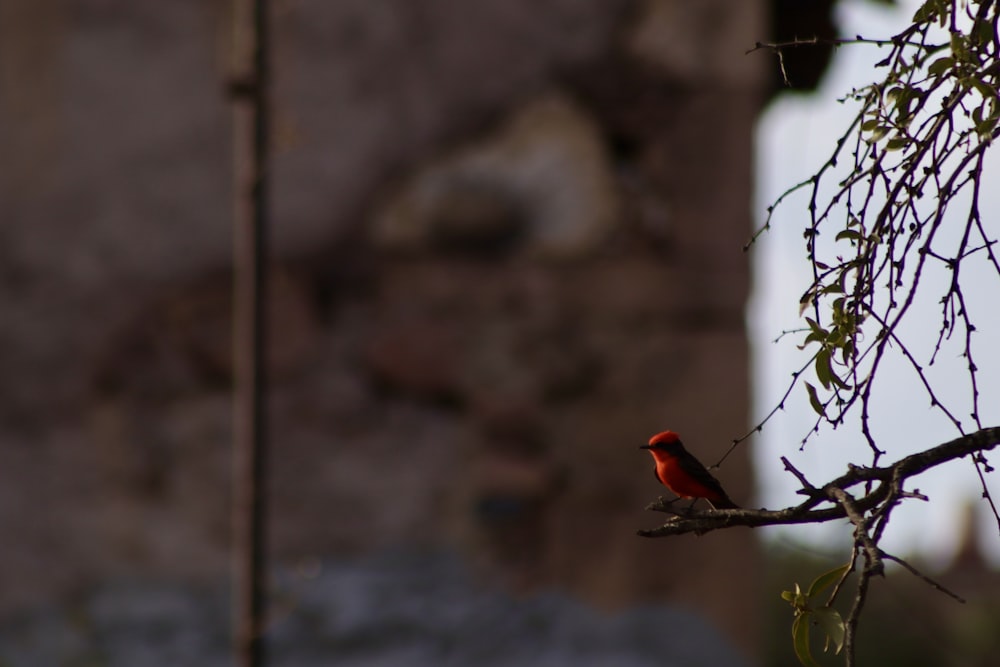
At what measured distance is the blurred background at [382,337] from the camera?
560cm

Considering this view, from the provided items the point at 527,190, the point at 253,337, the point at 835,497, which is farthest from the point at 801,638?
the point at 527,190

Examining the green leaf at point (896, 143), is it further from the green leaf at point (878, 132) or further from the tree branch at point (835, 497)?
the tree branch at point (835, 497)

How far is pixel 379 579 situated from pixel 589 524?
797mm

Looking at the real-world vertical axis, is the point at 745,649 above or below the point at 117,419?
below

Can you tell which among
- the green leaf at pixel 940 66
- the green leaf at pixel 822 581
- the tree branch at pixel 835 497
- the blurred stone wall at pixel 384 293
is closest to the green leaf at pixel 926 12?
the green leaf at pixel 940 66

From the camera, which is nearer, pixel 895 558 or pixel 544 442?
pixel 895 558

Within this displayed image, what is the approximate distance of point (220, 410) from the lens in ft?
18.6

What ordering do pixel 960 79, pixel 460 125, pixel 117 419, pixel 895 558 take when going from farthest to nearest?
pixel 460 125 → pixel 117 419 → pixel 960 79 → pixel 895 558

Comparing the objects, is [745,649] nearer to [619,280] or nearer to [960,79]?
[619,280]

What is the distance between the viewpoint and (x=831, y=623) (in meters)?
2.02

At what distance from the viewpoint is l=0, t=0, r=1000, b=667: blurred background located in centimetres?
560

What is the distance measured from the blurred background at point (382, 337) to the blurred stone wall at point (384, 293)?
1 cm

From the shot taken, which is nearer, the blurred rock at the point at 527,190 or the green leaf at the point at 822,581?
the green leaf at the point at 822,581

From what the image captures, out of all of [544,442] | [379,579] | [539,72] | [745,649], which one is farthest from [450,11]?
[745,649]
